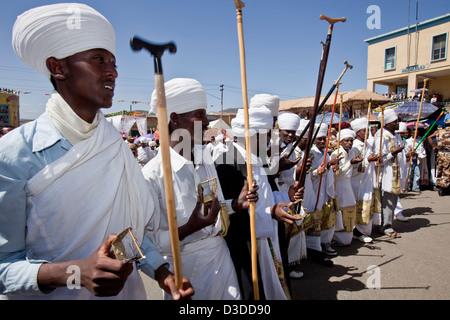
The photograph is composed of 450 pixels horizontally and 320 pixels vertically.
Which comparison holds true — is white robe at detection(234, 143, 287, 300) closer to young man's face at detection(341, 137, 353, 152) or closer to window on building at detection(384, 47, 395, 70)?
young man's face at detection(341, 137, 353, 152)

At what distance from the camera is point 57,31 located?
49.9 inches

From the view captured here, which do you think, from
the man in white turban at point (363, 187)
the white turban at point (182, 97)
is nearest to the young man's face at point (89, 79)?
the white turban at point (182, 97)

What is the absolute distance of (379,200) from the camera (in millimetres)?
5863

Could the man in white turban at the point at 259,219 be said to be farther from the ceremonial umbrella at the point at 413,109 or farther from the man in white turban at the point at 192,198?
the ceremonial umbrella at the point at 413,109

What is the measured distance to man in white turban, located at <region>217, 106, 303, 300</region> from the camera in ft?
7.41

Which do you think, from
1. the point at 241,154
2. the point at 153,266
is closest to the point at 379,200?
the point at 241,154

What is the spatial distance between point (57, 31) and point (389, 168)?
640 centimetres

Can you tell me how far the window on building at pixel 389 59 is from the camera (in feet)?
71.9

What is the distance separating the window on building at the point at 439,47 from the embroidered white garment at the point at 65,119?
25.1m

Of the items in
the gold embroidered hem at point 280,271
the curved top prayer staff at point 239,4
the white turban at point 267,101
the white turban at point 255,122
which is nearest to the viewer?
the curved top prayer staff at point 239,4

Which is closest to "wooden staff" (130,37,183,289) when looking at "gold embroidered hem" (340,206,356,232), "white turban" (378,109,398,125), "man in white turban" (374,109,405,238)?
"gold embroidered hem" (340,206,356,232)

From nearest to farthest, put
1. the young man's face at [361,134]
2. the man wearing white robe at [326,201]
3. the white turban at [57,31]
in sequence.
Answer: the white turban at [57,31] < the man wearing white robe at [326,201] < the young man's face at [361,134]

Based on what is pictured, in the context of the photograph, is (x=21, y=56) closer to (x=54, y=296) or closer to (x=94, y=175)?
(x=94, y=175)

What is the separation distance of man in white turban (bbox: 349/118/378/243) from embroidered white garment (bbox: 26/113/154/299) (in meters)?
4.97
